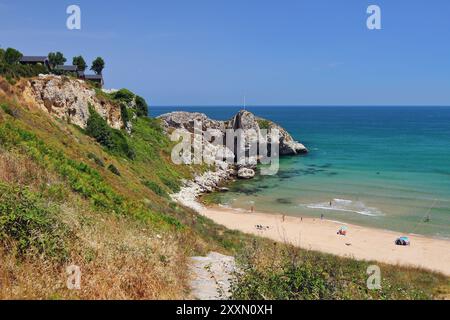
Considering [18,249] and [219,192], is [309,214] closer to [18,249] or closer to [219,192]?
[219,192]

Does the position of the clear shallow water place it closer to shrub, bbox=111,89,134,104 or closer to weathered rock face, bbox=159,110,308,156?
weathered rock face, bbox=159,110,308,156

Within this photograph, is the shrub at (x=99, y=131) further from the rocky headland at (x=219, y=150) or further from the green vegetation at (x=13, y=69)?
the rocky headland at (x=219, y=150)

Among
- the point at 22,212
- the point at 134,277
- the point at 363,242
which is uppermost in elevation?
the point at 22,212

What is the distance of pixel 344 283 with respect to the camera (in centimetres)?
790

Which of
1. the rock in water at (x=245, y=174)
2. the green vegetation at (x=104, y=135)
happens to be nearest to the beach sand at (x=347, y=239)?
the green vegetation at (x=104, y=135)

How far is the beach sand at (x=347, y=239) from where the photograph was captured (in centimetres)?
2825

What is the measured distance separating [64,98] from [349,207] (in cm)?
3416

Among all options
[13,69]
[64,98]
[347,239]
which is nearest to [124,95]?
[64,98]

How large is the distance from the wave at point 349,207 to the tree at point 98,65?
5362cm

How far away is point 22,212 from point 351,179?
56.6 metres

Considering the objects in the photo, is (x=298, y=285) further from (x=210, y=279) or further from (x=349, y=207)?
(x=349, y=207)

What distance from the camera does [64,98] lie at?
119ft

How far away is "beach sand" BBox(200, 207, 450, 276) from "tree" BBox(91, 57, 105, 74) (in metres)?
48.4
